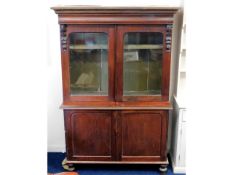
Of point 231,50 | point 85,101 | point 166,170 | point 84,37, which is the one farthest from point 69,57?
point 231,50

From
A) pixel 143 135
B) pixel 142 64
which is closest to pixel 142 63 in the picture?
pixel 142 64

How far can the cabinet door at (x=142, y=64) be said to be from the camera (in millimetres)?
2014

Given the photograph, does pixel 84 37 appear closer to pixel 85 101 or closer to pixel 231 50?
pixel 85 101

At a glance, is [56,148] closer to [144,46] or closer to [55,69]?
[55,69]

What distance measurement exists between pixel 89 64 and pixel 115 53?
288 mm

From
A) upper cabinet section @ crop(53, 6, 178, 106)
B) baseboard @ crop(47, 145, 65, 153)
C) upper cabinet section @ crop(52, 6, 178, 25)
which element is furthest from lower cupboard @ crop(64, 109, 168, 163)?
upper cabinet section @ crop(52, 6, 178, 25)

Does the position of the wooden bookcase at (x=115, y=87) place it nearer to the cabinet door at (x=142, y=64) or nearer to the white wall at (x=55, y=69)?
the cabinet door at (x=142, y=64)

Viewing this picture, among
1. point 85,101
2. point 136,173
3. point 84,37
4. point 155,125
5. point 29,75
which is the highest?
point 84,37

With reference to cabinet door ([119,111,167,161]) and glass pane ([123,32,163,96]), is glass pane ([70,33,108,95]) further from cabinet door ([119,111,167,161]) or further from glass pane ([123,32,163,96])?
cabinet door ([119,111,167,161])

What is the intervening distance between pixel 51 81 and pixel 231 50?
7.17 feet

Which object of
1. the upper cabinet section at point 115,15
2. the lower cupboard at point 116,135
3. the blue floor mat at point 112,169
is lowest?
the blue floor mat at point 112,169

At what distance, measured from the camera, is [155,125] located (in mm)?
2146

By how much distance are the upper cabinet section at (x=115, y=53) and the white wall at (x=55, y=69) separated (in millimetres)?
353

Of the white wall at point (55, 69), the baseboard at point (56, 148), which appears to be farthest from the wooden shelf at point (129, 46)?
the baseboard at point (56, 148)
